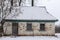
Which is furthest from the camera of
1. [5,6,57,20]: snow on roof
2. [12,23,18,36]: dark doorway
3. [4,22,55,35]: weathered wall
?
[5,6,57,20]: snow on roof

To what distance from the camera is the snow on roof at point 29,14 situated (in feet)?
53.1

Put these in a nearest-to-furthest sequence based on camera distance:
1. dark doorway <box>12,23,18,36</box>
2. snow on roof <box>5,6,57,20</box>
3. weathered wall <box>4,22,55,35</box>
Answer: weathered wall <box>4,22,55,35</box>
dark doorway <box>12,23,18,36</box>
snow on roof <box>5,6,57,20</box>

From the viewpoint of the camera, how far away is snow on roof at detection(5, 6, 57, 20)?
1618 centimetres

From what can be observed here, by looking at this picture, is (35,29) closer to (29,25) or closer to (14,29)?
(29,25)

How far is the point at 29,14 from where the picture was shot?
16.8 meters

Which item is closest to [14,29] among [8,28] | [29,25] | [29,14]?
[8,28]

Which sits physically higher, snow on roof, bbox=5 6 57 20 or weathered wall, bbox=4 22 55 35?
snow on roof, bbox=5 6 57 20

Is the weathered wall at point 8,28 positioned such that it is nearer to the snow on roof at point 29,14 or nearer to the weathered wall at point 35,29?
the weathered wall at point 35,29

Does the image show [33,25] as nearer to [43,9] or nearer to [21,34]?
[21,34]

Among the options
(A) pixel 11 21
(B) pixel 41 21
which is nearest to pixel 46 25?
(B) pixel 41 21

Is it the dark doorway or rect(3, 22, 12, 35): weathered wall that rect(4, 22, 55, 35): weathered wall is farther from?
the dark doorway

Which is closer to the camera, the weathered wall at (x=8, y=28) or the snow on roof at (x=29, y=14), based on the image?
the weathered wall at (x=8, y=28)

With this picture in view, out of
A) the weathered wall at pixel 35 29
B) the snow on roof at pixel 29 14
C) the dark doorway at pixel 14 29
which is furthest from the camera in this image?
the snow on roof at pixel 29 14

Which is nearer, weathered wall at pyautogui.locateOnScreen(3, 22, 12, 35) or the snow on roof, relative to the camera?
weathered wall at pyautogui.locateOnScreen(3, 22, 12, 35)
